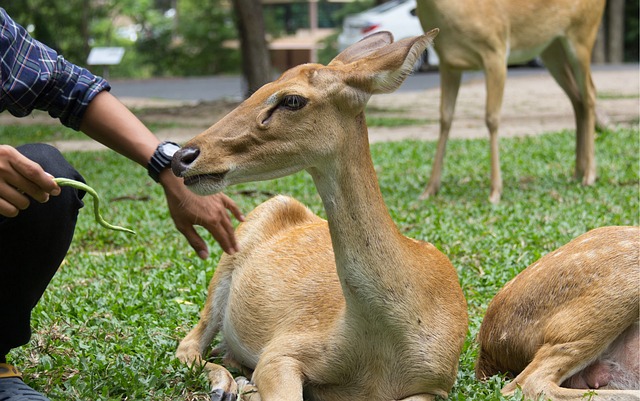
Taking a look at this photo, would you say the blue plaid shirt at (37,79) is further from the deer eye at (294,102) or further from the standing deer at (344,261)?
the deer eye at (294,102)

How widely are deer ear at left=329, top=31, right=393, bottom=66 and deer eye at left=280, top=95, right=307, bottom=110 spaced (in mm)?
281

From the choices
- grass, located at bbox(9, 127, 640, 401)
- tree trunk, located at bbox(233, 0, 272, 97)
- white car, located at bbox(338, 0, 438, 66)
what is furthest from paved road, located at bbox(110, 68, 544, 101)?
grass, located at bbox(9, 127, 640, 401)

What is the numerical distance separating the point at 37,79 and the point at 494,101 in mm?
5240

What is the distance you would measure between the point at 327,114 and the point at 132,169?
6938 millimetres

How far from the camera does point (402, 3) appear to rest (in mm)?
24062

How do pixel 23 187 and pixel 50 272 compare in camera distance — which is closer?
pixel 23 187

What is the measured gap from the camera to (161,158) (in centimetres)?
313

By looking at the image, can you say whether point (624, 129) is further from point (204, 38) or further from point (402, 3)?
point (204, 38)

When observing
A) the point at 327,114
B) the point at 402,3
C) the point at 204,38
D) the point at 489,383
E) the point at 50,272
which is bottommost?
the point at 204,38

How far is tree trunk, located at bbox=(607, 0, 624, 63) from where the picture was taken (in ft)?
87.0

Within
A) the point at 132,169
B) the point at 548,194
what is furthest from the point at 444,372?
the point at 132,169

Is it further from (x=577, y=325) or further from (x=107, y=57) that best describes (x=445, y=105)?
(x=107, y=57)

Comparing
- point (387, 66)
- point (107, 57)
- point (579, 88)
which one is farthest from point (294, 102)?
point (107, 57)

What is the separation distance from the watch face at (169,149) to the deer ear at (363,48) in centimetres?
57
